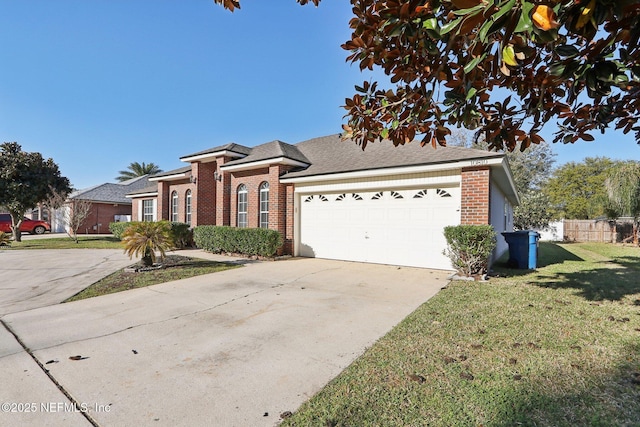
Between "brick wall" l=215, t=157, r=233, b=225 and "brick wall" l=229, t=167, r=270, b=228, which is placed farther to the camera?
"brick wall" l=215, t=157, r=233, b=225

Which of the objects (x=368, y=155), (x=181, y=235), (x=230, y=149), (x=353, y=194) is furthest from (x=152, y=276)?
(x=368, y=155)

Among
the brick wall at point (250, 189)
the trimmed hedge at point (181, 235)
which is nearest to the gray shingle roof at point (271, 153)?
the brick wall at point (250, 189)

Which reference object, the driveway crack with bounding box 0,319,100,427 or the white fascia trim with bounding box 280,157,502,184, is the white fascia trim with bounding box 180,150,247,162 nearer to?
the white fascia trim with bounding box 280,157,502,184

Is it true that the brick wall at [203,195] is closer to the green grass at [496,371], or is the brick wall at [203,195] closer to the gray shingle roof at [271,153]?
the gray shingle roof at [271,153]

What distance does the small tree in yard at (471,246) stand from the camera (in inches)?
269

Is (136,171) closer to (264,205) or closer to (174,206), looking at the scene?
(174,206)

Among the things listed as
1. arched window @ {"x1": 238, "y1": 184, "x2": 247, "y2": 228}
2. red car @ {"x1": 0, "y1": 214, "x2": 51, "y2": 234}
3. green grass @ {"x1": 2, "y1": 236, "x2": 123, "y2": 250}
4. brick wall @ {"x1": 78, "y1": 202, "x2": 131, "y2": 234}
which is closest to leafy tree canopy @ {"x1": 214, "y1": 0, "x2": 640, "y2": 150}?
arched window @ {"x1": 238, "y1": 184, "x2": 247, "y2": 228}

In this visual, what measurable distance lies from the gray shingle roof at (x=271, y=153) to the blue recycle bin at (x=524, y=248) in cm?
809

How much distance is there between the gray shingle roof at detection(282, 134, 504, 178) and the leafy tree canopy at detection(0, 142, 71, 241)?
16.3m

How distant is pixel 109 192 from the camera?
92.6 feet

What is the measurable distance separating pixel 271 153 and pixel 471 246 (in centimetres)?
862

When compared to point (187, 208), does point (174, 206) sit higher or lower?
higher

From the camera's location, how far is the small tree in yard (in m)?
6.84

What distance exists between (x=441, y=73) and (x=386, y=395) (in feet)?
9.24
